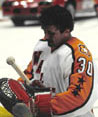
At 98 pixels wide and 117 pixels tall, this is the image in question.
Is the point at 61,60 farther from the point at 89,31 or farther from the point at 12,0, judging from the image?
the point at 12,0

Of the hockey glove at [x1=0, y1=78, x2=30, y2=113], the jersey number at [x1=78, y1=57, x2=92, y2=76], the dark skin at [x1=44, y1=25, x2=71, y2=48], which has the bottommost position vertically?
the hockey glove at [x1=0, y1=78, x2=30, y2=113]

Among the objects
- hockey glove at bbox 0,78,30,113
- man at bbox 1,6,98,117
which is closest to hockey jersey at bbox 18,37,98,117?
man at bbox 1,6,98,117

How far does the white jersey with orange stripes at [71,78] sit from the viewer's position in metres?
2.76

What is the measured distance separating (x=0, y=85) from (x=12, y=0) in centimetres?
1124

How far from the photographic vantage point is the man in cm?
276

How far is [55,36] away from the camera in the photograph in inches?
114

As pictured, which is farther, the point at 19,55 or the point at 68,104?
the point at 19,55

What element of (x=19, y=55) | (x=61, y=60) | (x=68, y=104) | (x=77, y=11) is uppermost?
(x=61, y=60)

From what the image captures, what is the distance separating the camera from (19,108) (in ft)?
8.68

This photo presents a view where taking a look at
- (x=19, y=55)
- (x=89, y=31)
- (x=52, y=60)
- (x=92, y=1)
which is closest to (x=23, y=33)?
(x=89, y=31)

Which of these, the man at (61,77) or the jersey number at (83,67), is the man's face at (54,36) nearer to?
the man at (61,77)

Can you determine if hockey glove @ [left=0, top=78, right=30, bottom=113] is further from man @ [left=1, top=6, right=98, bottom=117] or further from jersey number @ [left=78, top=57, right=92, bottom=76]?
jersey number @ [left=78, top=57, right=92, bottom=76]

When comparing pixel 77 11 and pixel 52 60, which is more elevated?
pixel 52 60

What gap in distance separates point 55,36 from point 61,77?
259 mm
